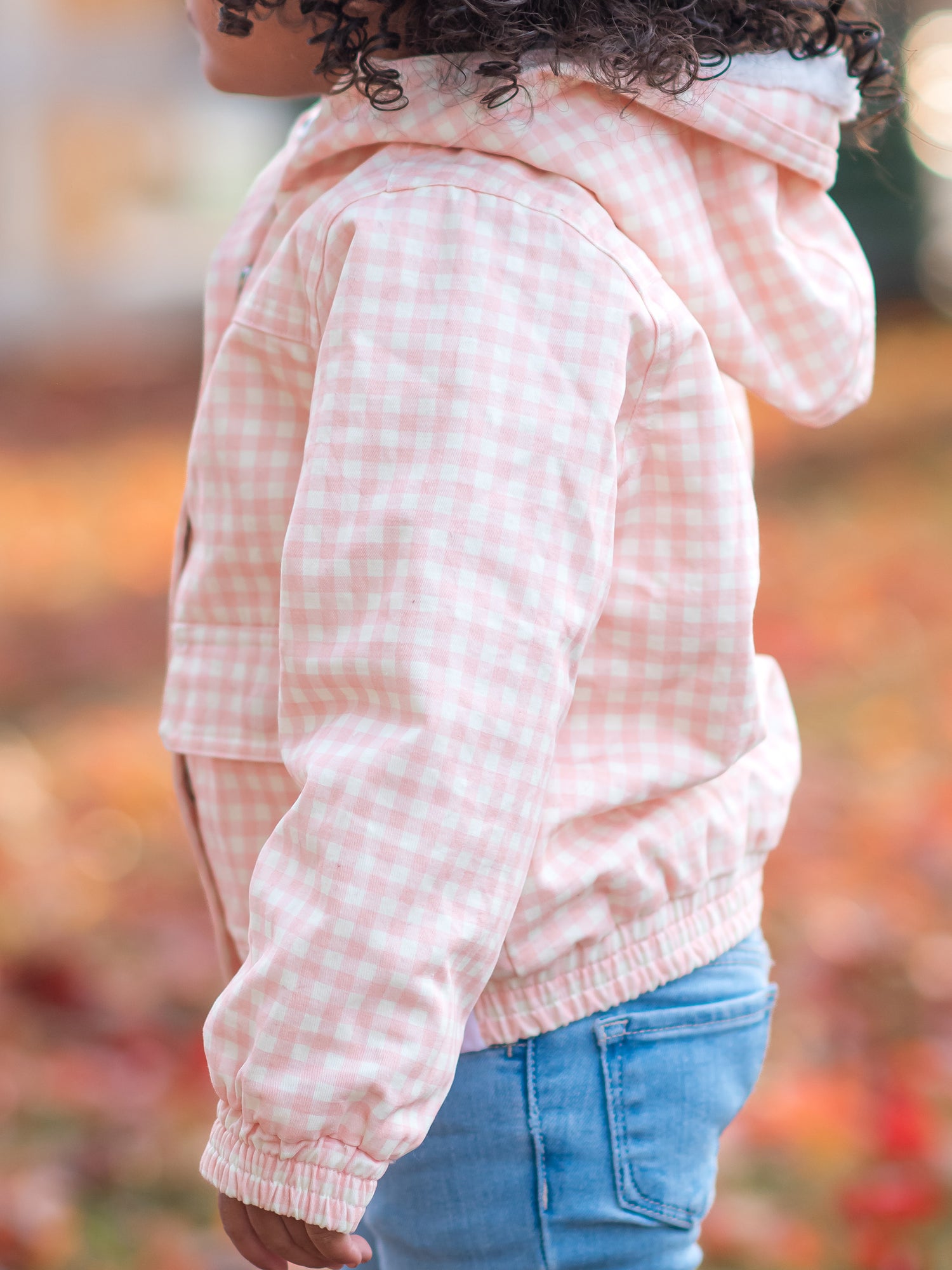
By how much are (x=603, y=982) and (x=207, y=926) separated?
155cm

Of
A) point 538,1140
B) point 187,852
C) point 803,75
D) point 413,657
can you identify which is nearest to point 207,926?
point 187,852

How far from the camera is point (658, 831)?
41.8 inches

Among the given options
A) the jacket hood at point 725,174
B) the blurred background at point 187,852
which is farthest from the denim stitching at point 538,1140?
the blurred background at point 187,852

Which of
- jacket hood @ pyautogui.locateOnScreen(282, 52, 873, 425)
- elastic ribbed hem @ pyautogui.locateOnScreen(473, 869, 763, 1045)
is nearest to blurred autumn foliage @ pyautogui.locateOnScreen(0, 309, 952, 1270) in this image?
elastic ribbed hem @ pyautogui.locateOnScreen(473, 869, 763, 1045)

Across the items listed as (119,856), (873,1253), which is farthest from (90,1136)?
(873,1253)

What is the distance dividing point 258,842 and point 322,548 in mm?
306

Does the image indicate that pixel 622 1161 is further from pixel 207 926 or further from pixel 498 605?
pixel 207 926

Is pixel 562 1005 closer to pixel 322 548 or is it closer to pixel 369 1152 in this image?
pixel 369 1152

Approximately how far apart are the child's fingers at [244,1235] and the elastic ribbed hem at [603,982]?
0.21 metres

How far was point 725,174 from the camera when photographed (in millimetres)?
1097

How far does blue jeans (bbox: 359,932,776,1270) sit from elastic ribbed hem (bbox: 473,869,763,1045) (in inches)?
0.4

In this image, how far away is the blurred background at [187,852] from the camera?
6.27ft

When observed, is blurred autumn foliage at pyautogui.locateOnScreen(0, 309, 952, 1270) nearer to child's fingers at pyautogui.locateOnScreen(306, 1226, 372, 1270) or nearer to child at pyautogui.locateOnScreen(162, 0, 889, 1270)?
child at pyautogui.locateOnScreen(162, 0, 889, 1270)

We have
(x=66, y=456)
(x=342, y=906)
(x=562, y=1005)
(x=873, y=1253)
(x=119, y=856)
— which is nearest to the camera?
(x=342, y=906)
